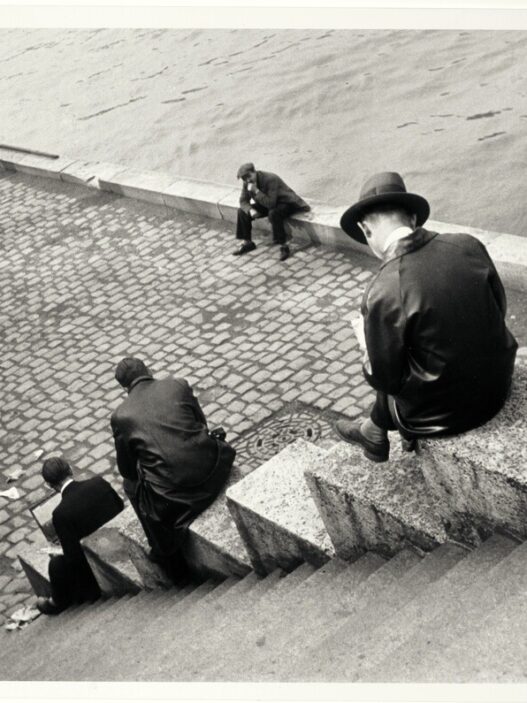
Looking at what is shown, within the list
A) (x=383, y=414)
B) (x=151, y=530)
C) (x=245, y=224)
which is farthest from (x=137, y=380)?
(x=245, y=224)

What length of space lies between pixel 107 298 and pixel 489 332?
7.88m

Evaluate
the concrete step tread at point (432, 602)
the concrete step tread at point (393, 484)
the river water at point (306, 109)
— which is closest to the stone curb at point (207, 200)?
the river water at point (306, 109)

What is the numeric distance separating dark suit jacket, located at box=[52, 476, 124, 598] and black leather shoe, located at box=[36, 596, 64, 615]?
30 cm

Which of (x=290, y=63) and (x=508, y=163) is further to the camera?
(x=290, y=63)

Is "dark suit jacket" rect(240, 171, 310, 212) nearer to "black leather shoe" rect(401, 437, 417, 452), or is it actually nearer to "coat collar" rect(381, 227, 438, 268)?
"black leather shoe" rect(401, 437, 417, 452)

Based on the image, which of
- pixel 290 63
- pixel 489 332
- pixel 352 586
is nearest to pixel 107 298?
pixel 352 586

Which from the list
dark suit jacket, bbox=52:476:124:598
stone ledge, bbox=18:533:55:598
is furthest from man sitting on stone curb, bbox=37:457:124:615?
stone ledge, bbox=18:533:55:598

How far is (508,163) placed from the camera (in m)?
12.8

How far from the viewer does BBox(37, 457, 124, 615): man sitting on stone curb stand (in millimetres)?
6762

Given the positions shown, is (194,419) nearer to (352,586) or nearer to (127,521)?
(127,521)

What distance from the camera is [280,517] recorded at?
544 centimetres

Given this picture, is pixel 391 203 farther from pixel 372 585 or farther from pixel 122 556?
pixel 122 556

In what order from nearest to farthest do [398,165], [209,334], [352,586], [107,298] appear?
[352,586], [209,334], [107,298], [398,165]

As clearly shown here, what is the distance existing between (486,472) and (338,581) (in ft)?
4.14
